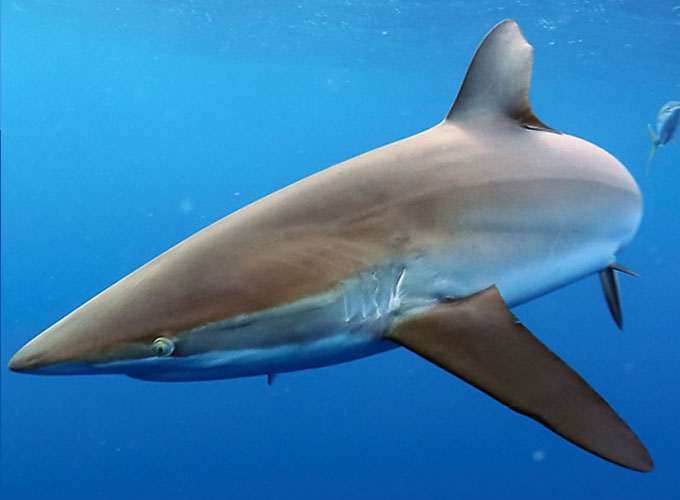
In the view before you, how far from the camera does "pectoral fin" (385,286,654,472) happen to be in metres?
1.72

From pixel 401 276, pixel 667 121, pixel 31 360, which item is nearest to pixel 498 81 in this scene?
pixel 401 276

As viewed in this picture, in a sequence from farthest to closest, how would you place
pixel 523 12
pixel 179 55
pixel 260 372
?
pixel 179 55 → pixel 523 12 → pixel 260 372

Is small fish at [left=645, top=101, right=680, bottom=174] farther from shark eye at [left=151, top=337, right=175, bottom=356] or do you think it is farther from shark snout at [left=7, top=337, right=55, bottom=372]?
shark snout at [left=7, top=337, right=55, bottom=372]

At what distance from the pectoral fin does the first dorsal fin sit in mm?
1340

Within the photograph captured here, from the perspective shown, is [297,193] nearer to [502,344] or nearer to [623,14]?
[502,344]

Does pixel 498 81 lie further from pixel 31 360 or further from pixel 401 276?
pixel 31 360

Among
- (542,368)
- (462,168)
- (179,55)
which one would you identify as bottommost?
(542,368)

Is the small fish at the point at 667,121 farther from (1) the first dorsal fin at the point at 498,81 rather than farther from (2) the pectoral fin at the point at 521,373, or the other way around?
(2) the pectoral fin at the point at 521,373

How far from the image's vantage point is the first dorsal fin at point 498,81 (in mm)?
3102

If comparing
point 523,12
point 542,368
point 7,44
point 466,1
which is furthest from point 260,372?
point 7,44

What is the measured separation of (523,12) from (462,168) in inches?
698

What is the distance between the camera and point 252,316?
1.84 metres

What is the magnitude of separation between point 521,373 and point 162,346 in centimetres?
107

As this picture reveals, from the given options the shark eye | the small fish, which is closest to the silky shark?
the shark eye
